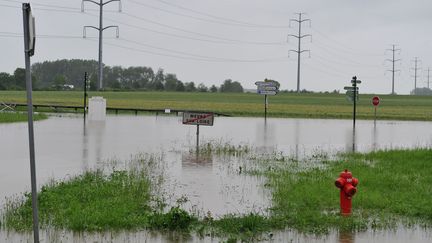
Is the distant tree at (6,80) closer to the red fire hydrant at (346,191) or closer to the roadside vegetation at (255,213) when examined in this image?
the roadside vegetation at (255,213)

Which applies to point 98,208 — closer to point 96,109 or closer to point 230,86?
point 96,109

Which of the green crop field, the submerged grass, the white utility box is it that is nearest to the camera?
the submerged grass

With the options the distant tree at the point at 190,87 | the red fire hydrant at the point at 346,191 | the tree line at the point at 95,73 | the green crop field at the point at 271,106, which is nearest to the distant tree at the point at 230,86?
the tree line at the point at 95,73

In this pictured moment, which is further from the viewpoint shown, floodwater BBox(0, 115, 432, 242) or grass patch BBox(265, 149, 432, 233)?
floodwater BBox(0, 115, 432, 242)

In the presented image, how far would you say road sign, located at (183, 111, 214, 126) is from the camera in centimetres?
2025

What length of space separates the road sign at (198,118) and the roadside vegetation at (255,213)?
650 centimetres

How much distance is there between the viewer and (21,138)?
20.9m

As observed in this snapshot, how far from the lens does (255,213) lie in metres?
8.75

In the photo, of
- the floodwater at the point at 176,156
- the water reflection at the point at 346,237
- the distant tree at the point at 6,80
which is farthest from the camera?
the distant tree at the point at 6,80

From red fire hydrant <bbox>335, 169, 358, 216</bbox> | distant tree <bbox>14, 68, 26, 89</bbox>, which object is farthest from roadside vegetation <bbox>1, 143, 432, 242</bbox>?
distant tree <bbox>14, 68, 26, 89</bbox>

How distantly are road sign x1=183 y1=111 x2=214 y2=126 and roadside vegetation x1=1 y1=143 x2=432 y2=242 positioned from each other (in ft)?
21.3

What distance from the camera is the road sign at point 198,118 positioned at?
20.2 meters

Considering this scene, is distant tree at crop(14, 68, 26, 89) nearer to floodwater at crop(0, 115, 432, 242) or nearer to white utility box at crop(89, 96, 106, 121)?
white utility box at crop(89, 96, 106, 121)

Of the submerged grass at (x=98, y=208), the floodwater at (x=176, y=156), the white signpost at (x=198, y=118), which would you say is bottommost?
the floodwater at (x=176, y=156)
